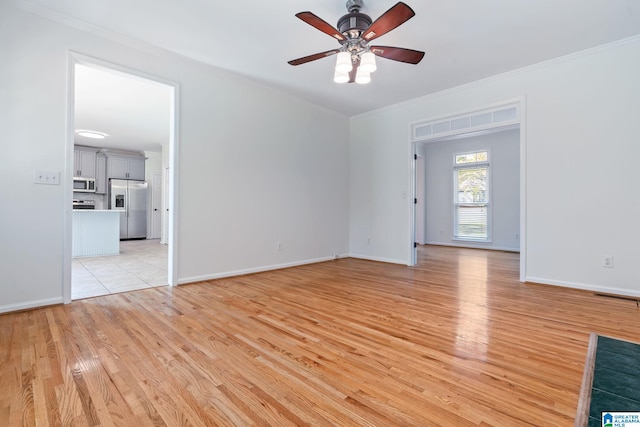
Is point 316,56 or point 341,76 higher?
point 316,56

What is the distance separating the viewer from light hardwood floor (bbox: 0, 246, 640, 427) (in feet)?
4.50

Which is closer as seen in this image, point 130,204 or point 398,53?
point 398,53

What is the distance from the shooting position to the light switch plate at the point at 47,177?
2764 millimetres

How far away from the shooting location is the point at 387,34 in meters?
3.07

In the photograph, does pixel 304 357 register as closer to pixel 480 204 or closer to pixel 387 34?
pixel 387 34

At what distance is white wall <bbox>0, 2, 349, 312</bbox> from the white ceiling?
0.86 ft

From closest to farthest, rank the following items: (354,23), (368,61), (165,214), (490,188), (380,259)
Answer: (354,23) < (368,61) < (380,259) < (490,188) < (165,214)

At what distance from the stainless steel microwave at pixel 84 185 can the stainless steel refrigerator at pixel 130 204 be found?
42 centimetres

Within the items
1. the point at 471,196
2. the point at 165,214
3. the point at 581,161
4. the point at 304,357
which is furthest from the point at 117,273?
the point at 471,196

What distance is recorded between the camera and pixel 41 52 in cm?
276

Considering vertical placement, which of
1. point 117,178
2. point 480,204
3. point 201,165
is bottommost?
point 480,204

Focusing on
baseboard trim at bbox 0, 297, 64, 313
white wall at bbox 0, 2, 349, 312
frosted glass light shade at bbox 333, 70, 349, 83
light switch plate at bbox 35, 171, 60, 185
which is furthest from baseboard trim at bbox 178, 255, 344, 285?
frosted glass light shade at bbox 333, 70, 349, 83

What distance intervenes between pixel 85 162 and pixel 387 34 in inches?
341

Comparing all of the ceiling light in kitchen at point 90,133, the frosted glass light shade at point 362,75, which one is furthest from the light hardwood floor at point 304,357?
the ceiling light in kitchen at point 90,133
